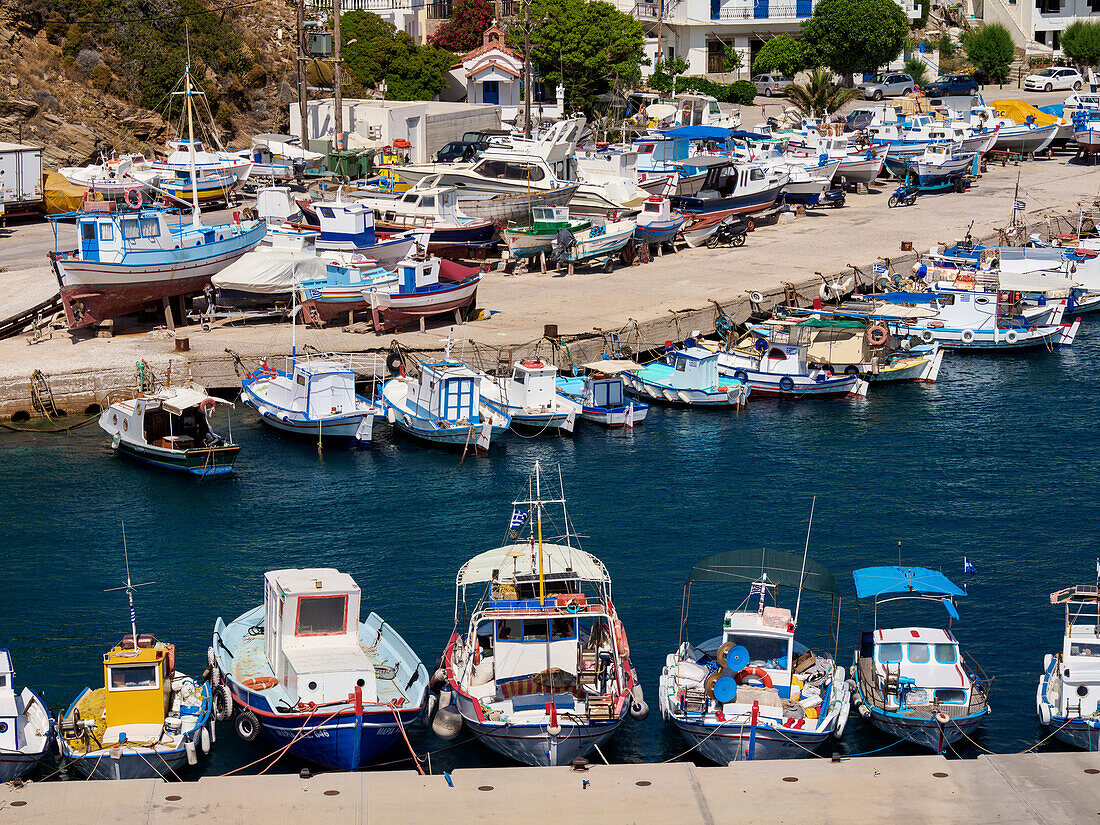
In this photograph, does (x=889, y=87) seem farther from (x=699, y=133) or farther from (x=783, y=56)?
(x=699, y=133)

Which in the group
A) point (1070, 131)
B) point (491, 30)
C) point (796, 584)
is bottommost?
Answer: point (796, 584)

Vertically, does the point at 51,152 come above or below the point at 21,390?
above

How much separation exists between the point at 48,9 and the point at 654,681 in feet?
195

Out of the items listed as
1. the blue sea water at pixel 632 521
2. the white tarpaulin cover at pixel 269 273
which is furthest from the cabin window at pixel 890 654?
the white tarpaulin cover at pixel 269 273

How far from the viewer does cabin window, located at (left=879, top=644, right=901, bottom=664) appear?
2548cm

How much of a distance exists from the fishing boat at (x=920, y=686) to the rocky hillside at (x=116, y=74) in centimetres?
5292

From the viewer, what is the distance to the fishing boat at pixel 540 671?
23578mm

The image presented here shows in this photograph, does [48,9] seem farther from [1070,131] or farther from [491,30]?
[1070,131]

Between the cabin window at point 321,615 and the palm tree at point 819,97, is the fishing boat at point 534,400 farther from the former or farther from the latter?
the palm tree at point 819,97

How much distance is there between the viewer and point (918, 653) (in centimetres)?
2544

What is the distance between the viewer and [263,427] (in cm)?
4156

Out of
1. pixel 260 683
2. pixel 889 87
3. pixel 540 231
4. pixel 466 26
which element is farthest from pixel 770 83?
pixel 260 683

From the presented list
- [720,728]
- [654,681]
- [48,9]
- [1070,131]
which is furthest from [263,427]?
[1070,131]

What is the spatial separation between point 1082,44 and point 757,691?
90881 millimetres
